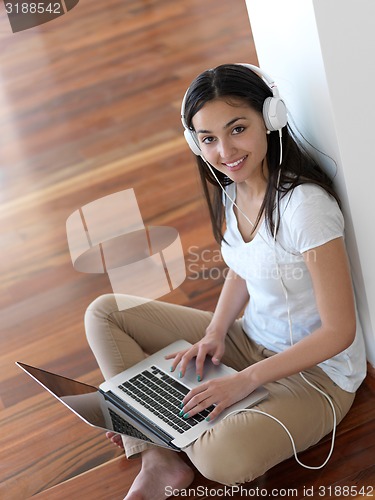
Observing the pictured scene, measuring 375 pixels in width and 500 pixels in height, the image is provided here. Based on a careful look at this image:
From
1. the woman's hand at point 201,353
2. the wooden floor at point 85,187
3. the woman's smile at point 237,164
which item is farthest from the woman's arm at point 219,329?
the woman's smile at point 237,164

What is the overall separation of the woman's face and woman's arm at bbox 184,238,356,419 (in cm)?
18

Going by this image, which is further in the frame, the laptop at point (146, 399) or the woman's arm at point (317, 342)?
the laptop at point (146, 399)

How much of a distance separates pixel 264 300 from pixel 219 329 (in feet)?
0.44

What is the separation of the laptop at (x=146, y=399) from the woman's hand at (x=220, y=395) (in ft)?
0.07

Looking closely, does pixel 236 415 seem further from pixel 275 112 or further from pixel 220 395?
pixel 275 112

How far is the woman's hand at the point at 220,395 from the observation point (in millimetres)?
1530

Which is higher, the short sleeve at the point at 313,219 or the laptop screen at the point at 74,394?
the short sleeve at the point at 313,219

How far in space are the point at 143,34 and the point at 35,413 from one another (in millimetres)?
2243

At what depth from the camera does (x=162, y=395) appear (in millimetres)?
1649

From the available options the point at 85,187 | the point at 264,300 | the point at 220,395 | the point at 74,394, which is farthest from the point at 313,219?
the point at 85,187

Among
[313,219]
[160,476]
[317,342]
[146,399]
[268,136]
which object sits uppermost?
[268,136]

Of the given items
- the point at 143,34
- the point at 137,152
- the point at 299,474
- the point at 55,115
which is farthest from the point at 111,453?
the point at 143,34

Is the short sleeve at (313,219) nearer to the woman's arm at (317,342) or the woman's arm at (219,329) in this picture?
the woman's arm at (317,342)

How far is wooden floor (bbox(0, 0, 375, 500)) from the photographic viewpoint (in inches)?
67.6
